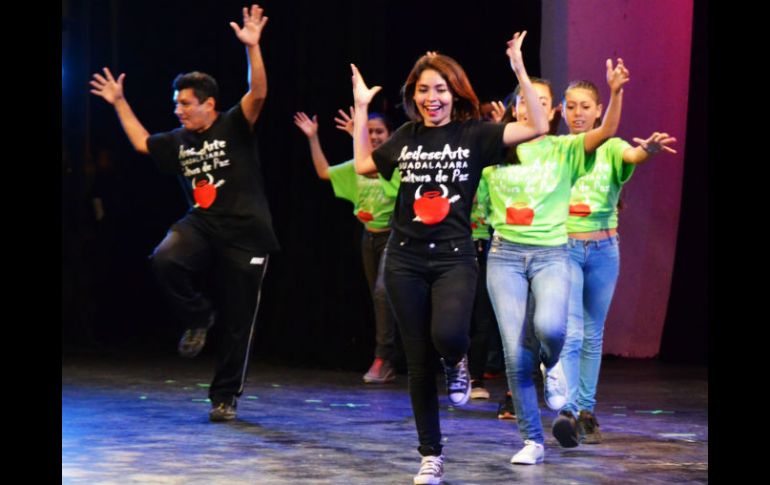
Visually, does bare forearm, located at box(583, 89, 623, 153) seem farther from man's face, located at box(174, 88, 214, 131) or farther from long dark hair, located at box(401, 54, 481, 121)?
man's face, located at box(174, 88, 214, 131)

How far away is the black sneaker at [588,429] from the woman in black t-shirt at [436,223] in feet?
3.56

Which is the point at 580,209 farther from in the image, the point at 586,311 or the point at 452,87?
the point at 452,87

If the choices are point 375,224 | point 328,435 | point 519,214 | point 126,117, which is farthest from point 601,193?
point 375,224

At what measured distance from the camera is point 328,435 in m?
5.79

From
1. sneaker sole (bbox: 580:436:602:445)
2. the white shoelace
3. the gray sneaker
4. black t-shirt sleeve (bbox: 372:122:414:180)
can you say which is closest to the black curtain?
the gray sneaker

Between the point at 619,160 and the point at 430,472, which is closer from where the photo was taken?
the point at 430,472

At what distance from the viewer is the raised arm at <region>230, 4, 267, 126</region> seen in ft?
19.3

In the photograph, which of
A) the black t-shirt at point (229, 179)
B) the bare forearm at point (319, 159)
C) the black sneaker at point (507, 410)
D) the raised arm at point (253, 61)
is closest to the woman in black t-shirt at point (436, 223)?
the raised arm at point (253, 61)

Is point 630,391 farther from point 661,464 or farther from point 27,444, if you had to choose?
point 27,444

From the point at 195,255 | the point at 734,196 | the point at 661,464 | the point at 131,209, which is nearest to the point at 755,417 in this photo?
the point at 734,196

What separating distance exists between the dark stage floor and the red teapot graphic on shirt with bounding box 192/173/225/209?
109cm

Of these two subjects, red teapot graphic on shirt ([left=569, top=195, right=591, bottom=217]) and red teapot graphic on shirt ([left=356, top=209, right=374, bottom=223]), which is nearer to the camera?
red teapot graphic on shirt ([left=569, top=195, right=591, bottom=217])

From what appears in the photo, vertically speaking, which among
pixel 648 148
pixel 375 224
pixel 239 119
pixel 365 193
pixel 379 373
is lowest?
pixel 379 373

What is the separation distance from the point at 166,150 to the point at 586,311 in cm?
228
